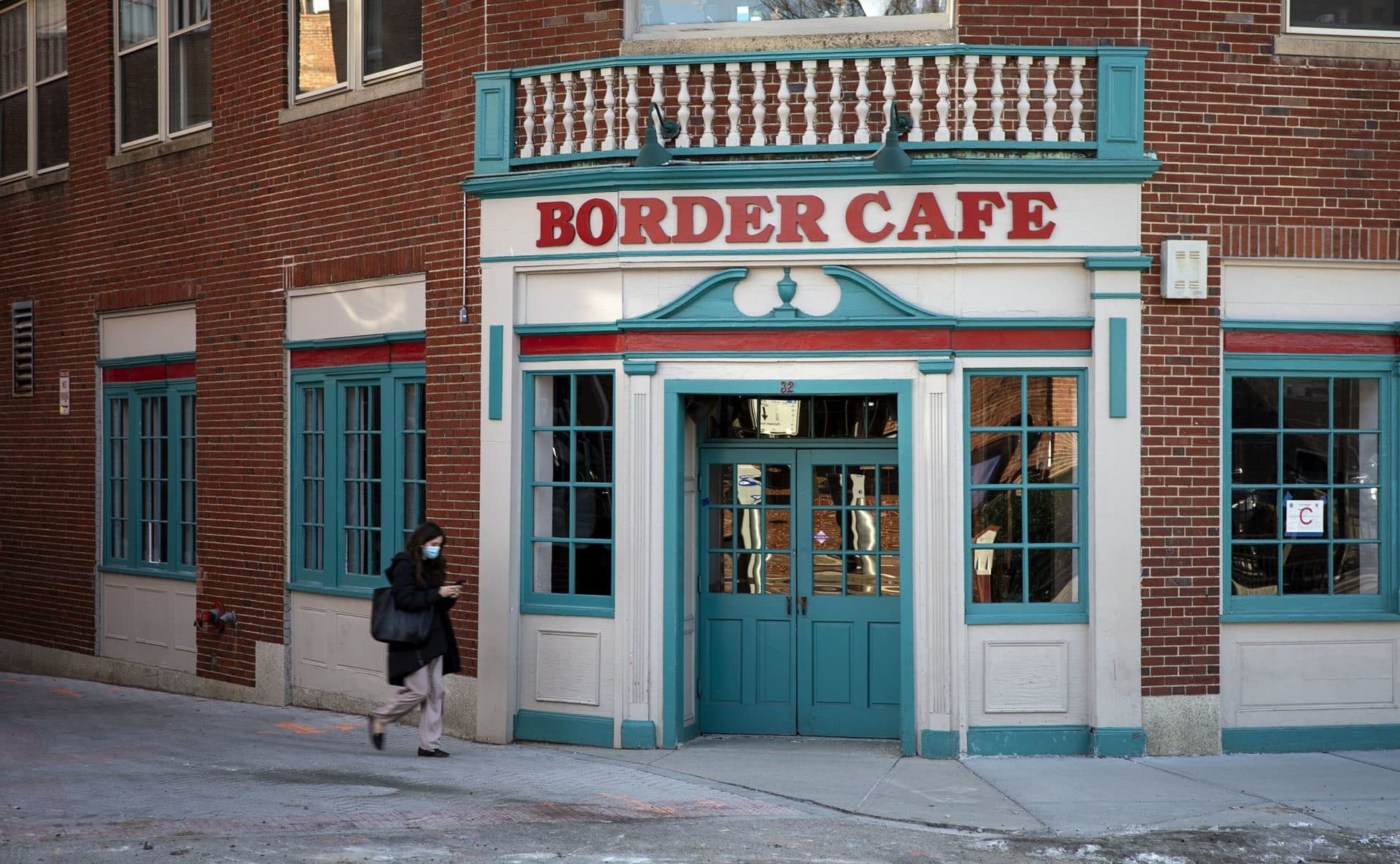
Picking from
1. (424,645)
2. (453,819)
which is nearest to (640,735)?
(424,645)

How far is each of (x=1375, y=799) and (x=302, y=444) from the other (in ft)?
28.2

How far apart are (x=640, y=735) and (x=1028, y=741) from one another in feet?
8.68

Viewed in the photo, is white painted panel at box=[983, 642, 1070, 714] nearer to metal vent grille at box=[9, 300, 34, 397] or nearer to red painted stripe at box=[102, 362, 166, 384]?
red painted stripe at box=[102, 362, 166, 384]

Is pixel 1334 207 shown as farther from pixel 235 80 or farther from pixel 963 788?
pixel 235 80

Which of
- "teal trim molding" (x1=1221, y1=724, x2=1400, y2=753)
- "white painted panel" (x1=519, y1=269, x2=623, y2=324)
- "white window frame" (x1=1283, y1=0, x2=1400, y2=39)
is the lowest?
"teal trim molding" (x1=1221, y1=724, x2=1400, y2=753)

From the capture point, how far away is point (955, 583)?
31.4ft

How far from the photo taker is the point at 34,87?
15.8 m

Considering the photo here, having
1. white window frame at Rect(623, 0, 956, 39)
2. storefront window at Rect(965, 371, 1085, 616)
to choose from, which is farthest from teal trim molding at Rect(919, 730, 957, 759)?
white window frame at Rect(623, 0, 956, 39)

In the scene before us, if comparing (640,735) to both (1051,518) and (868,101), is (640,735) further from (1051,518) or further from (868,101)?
(868,101)

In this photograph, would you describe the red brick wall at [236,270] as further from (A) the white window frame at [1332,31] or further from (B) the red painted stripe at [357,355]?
(A) the white window frame at [1332,31]

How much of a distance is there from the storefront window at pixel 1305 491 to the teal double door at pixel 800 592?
7.97 feet

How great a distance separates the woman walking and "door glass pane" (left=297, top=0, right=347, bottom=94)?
4560 millimetres

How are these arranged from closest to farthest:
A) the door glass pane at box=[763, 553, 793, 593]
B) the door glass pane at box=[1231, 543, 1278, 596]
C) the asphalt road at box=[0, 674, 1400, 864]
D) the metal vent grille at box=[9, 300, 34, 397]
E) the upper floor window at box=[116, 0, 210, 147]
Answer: the asphalt road at box=[0, 674, 1400, 864], the door glass pane at box=[1231, 543, 1278, 596], the door glass pane at box=[763, 553, 793, 593], the upper floor window at box=[116, 0, 210, 147], the metal vent grille at box=[9, 300, 34, 397]

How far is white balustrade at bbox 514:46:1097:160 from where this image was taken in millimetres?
9562
